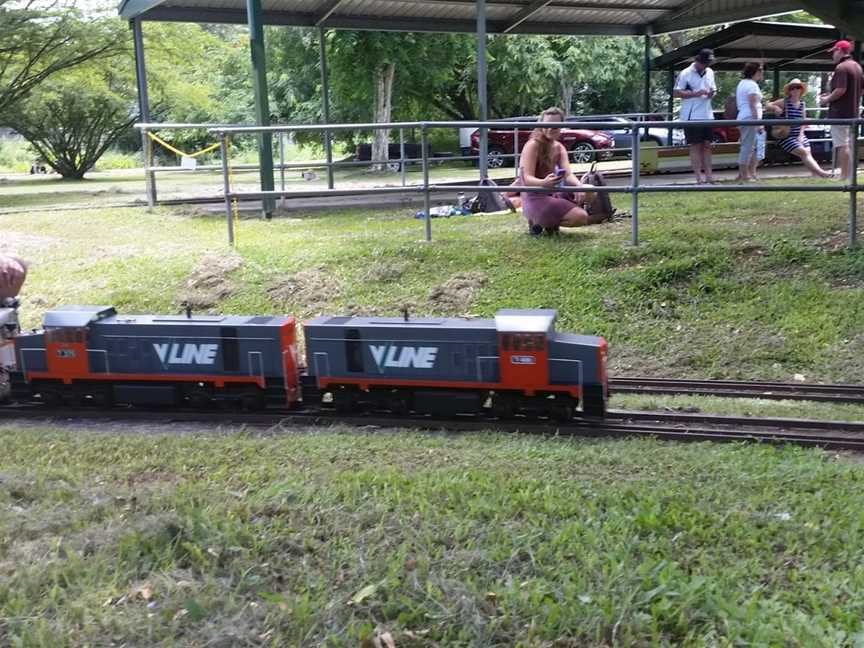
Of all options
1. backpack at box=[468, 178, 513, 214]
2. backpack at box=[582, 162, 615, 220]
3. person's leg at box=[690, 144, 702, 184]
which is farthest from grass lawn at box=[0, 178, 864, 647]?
backpack at box=[468, 178, 513, 214]

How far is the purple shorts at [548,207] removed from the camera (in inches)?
476

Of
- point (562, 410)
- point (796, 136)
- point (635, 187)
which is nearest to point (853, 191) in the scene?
point (635, 187)

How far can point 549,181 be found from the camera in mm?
11422

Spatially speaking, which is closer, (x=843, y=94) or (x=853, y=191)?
(x=853, y=191)

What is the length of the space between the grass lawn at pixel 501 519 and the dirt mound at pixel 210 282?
3.02 meters

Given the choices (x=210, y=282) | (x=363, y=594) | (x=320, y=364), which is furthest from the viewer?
(x=210, y=282)

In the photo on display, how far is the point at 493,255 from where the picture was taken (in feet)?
38.8

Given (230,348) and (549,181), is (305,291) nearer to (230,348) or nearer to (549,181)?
(230,348)

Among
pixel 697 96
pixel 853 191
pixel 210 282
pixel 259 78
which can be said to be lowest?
pixel 210 282

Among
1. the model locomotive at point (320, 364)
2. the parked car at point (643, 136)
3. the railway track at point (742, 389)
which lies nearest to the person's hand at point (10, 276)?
the model locomotive at point (320, 364)

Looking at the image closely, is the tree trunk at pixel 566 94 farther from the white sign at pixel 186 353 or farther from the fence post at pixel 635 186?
the white sign at pixel 186 353

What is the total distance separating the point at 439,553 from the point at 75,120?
36.6 meters

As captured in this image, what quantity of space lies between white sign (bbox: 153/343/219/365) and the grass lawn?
0.76 m

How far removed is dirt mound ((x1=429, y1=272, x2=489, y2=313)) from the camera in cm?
1096
